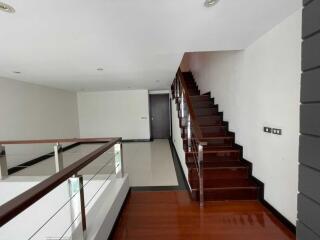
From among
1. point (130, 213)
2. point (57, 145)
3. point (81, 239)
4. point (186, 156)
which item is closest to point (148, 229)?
point (130, 213)

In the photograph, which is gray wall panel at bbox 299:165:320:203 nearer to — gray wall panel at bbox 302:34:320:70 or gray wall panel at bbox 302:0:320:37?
gray wall panel at bbox 302:34:320:70

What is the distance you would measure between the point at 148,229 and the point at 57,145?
174cm

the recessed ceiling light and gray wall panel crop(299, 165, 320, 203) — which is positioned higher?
the recessed ceiling light

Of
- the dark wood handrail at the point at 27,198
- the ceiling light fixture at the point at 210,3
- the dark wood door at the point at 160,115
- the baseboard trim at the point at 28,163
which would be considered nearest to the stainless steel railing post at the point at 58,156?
the dark wood handrail at the point at 27,198

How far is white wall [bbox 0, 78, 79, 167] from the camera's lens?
3941 millimetres

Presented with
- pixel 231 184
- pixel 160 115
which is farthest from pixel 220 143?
pixel 160 115

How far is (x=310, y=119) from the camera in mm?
892

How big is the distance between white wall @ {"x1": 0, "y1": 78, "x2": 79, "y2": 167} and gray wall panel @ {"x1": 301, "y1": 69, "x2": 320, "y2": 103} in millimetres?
5062

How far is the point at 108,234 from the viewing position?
1710 millimetres

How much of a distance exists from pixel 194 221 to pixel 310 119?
168cm

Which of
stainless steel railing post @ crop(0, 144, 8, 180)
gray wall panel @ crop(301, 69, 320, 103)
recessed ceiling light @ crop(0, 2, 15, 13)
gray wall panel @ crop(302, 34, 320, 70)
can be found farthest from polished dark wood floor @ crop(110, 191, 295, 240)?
recessed ceiling light @ crop(0, 2, 15, 13)

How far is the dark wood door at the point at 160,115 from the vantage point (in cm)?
753

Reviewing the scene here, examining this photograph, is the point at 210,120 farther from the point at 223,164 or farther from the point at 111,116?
the point at 111,116

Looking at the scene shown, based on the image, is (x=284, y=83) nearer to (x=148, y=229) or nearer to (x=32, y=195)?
(x=148, y=229)
